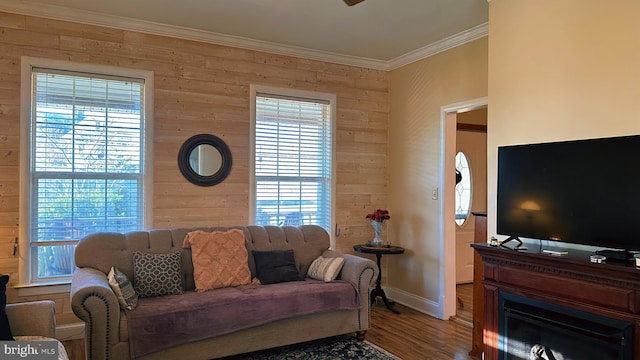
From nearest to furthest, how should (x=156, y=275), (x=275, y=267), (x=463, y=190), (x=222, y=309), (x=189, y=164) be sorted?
1. (x=222, y=309)
2. (x=156, y=275)
3. (x=275, y=267)
4. (x=189, y=164)
5. (x=463, y=190)

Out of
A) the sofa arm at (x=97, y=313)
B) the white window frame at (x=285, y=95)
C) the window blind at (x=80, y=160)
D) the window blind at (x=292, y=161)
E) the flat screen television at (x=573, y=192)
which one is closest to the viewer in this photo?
the flat screen television at (x=573, y=192)

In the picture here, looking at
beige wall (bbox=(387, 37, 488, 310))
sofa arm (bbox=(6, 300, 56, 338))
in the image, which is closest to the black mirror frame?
sofa arm (bbox=(6, 300, 56, 338))

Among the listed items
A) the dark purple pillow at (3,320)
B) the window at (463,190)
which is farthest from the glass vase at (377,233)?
the dark purple pillow at (3,320)

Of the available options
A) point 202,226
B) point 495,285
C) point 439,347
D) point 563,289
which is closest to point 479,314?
point 439,347

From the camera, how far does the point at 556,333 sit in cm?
261

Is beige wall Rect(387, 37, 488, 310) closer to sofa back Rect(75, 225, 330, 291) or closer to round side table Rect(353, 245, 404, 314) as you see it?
round side table Rect(353, 245, 404, 314)

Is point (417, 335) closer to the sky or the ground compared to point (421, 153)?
closer to the ground

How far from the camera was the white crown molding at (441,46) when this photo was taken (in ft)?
13.5

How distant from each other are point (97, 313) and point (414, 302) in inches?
131

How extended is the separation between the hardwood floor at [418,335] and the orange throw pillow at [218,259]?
1.33m

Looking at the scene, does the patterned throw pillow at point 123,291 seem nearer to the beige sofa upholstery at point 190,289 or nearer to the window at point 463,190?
the beige sofa upholstery at point 190,289

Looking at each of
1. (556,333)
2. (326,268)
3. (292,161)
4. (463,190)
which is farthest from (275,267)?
(463,190)

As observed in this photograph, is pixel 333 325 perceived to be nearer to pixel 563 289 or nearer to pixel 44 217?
pixel 563 289

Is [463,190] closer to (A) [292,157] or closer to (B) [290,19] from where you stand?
(A) [292,157]
